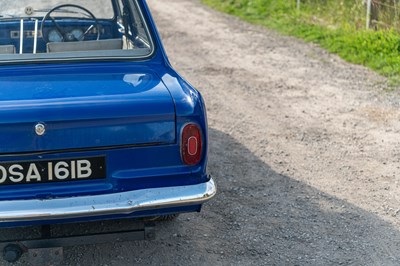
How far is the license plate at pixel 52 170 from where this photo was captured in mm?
4320

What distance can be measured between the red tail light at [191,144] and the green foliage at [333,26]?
18.6ft

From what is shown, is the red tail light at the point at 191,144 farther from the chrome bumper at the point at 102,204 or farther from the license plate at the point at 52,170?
the license plate at the point at 52,170

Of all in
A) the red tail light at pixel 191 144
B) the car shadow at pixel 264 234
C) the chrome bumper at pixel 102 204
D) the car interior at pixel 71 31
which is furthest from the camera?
the car interior at pixel 71 31

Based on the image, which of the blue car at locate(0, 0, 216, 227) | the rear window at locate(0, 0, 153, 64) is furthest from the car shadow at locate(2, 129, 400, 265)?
the rear window at locate(0, 0, 153, 64)

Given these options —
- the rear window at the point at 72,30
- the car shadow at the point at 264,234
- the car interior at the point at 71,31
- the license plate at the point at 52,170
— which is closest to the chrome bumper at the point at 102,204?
the license plate at the point at 52,170

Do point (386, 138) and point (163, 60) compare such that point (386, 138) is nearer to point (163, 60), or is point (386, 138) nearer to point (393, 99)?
point (393, 99)

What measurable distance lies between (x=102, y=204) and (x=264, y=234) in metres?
1.65

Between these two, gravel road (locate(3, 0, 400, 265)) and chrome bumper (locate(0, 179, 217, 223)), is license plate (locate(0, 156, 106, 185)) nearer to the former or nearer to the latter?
chrome bumper (locate(0, 179, 217, 223))

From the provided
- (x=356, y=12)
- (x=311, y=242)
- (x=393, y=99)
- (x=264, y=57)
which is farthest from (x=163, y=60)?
(x=356, y=12)

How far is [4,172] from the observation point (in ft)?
14.1

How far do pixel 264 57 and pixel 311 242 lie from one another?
6140 mm

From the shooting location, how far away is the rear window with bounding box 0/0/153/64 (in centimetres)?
530

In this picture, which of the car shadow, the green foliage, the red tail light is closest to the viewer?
the red tail light

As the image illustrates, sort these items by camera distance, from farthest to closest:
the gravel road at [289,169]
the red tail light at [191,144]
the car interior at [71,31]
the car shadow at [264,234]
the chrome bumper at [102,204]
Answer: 1. the car interior at [71,31]
2. the gravel road at [289,169]
3. the car shadow at [264,234]
4. the red tail light at [191,144]
5. the chrome bumper at [102,204]
